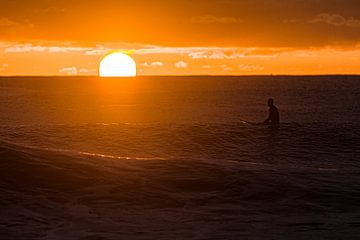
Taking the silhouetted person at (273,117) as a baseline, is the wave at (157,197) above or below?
below

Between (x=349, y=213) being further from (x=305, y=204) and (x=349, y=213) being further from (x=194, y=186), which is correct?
(x=194, y=186)

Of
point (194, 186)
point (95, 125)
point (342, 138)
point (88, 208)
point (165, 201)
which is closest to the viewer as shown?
point (88, 208)

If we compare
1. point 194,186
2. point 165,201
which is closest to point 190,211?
point 165,201

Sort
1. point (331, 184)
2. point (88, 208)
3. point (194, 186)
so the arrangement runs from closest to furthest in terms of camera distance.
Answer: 1. point (88, 208)
2. point (194, 186)
3. point (331, 184)

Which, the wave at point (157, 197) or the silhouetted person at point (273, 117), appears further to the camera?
the silhouetted person at point (273, 117)

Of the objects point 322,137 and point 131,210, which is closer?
point 131,210

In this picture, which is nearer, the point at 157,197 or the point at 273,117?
the point at 157,197

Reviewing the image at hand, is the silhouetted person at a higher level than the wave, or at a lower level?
higher

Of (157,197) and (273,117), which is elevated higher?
(273,117)

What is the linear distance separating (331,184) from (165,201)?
185 inches

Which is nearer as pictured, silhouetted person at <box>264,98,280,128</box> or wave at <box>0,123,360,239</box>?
wave at <box>0,123,360,239</box>

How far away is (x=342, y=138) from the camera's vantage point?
29734 mm

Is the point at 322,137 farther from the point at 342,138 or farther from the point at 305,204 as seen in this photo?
the point at 305,204

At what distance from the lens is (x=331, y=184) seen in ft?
48.3
